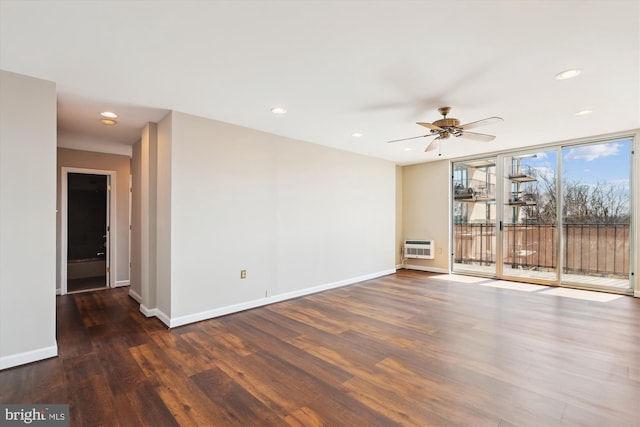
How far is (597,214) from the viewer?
16.6 ft

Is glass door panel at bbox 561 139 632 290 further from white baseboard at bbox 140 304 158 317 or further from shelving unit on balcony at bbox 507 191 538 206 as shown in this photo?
white baseboard at bbox 140 304 158 317

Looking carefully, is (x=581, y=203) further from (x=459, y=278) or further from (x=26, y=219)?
(x=26, y=219)

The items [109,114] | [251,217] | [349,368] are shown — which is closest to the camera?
[349,368]

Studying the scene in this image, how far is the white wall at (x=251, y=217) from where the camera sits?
359cm

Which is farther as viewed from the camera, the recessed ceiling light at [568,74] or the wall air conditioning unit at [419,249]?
the wall air conditioning unit at [419,249]

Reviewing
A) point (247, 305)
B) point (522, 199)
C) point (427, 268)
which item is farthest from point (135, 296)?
point (522, 199)

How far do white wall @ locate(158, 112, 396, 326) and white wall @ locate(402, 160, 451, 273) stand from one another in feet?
5.92

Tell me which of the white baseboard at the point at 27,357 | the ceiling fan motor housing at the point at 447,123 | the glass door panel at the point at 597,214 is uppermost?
the ceiling fan motor housing at the point at 447,123

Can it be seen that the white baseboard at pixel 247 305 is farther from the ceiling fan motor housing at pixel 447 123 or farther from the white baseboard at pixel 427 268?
the ceiling fan motor housing at pixel 447 123

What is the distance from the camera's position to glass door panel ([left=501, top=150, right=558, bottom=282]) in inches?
215

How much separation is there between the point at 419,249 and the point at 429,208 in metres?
1.03

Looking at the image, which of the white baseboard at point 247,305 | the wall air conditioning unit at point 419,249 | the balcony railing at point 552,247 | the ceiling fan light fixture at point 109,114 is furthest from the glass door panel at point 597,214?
the ceiling fan light fixture at point 109,114

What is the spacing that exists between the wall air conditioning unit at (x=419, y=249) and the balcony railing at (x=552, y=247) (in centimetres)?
67

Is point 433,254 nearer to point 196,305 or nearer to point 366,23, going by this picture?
point 196,305
